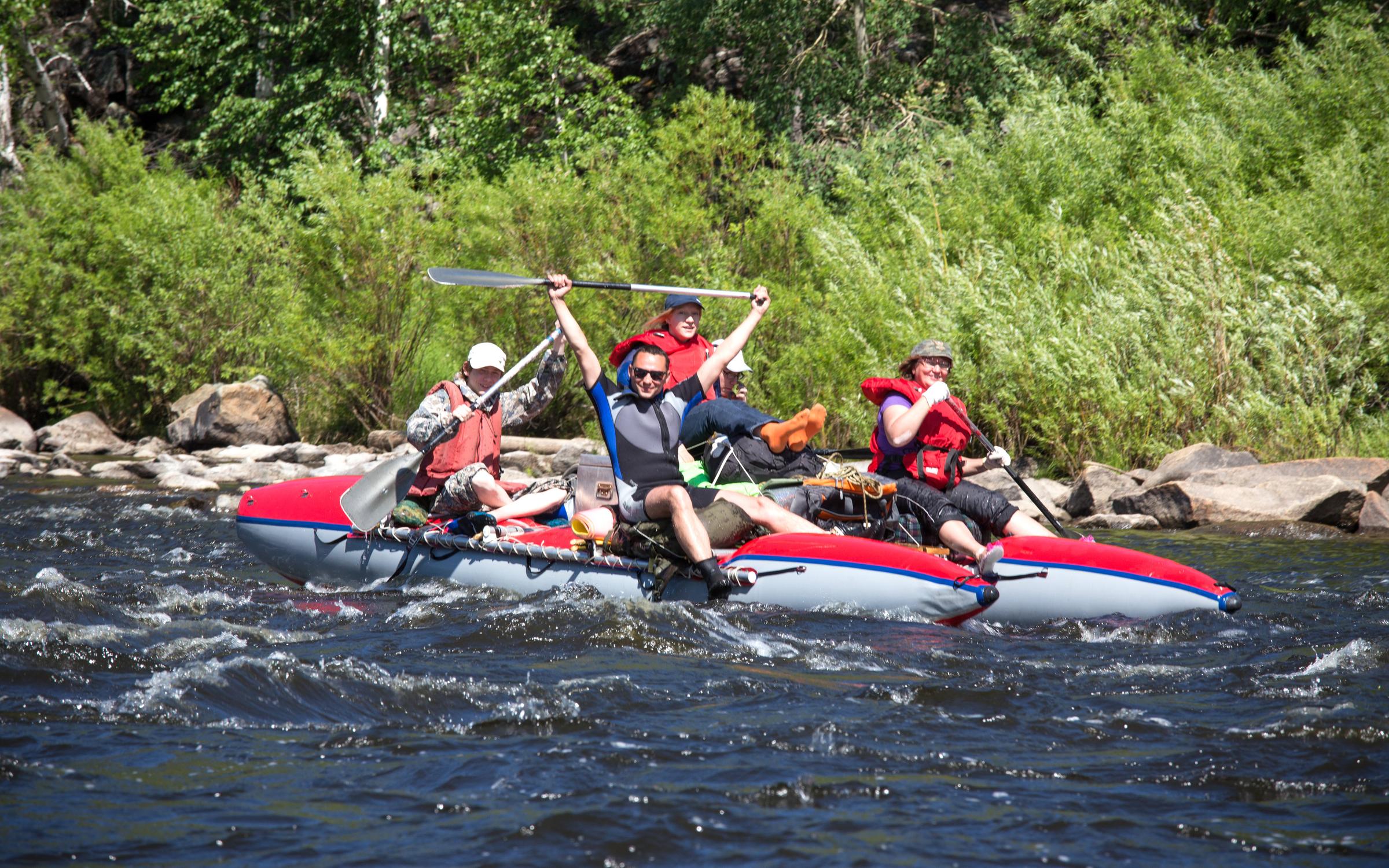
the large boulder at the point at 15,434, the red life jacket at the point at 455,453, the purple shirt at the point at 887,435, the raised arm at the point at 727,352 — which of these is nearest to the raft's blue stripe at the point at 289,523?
the red life jacket at the point at 455,453

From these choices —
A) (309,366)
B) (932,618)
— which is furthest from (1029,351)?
(309,366)

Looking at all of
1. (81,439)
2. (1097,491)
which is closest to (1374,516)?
(1097,491)

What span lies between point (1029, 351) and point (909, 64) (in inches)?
446

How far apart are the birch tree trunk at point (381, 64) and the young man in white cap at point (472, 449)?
15431 millimetres

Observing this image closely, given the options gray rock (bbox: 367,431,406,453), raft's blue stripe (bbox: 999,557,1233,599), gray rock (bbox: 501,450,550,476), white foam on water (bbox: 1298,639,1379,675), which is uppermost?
raft's blue stripe (bbox: 999,557,1233,599)

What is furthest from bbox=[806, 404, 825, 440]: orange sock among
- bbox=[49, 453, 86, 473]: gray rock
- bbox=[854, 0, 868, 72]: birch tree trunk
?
bbox=[854, 0, 868, 72]: birch tree trunk

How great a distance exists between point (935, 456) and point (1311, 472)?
4.86 meters

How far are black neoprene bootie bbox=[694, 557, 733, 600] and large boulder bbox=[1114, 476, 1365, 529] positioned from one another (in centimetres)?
511

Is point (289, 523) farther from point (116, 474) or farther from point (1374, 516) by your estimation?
point (116, 474)

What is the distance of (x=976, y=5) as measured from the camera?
71.1ft

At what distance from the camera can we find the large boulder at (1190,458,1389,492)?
9.38 meters

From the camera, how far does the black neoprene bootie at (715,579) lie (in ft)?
18.5

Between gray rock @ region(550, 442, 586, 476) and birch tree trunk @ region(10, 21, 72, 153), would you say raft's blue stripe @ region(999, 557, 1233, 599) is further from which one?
birch tree trunk @ region(10, 21, 72, 153)

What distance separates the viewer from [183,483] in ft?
41.5
